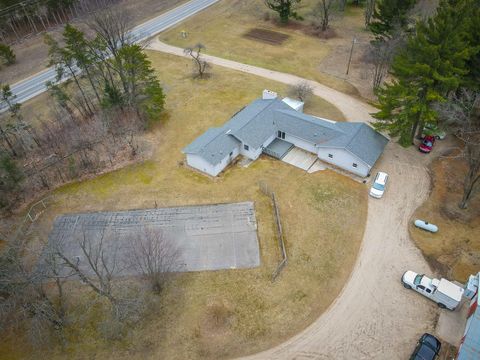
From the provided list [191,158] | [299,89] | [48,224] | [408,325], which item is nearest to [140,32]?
[299,89]

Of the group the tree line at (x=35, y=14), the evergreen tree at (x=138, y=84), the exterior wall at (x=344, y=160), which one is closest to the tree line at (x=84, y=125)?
the evergreen tree at (x=138, y=84)

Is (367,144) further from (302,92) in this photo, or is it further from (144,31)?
(144,31)

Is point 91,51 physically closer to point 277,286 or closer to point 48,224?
point 48,224

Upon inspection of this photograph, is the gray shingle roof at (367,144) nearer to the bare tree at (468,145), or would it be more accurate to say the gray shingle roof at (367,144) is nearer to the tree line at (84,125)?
the bare tree at (468,145)

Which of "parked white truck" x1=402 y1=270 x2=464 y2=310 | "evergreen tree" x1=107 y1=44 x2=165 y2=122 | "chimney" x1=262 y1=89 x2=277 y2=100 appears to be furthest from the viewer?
"chimney" x1=262 y1=89 x2=277 y2=100

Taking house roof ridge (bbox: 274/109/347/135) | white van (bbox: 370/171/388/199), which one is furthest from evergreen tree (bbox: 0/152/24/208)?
white van (bbox: 370/171/388/199)

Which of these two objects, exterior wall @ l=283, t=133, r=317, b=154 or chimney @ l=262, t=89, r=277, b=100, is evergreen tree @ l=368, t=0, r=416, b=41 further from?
exterior wall @ l=283, t=133, r=317, b=154

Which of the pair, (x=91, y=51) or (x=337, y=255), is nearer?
(x=337, y=255)
